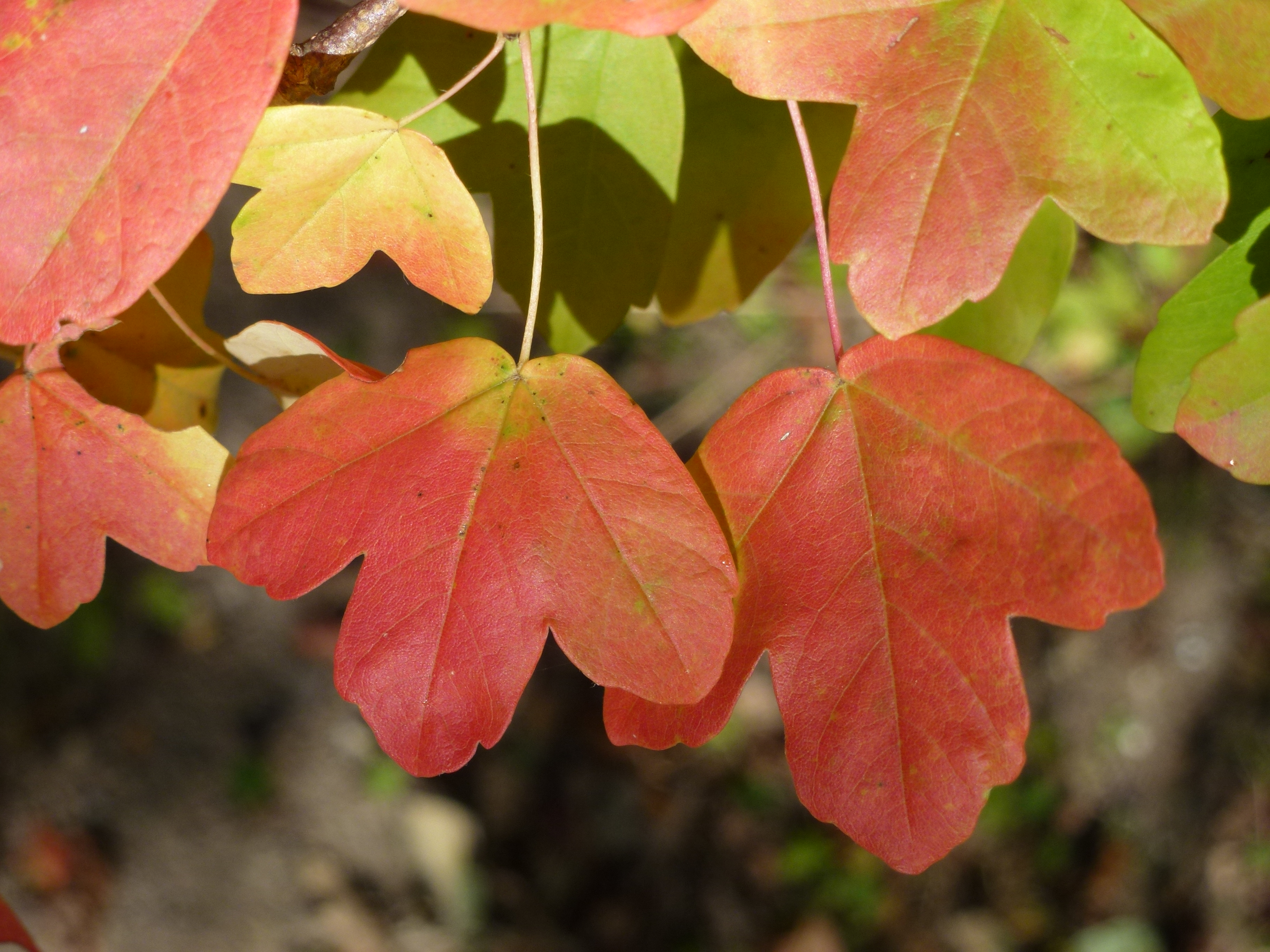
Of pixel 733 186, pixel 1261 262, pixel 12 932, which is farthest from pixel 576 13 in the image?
pixel 12 932

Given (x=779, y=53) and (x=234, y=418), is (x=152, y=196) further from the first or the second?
(x=234, y=418)

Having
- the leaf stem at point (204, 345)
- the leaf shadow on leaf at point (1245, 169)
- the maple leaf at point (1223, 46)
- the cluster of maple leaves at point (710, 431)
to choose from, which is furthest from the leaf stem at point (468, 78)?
the leaf shadow on leaf at point (1245, 169)

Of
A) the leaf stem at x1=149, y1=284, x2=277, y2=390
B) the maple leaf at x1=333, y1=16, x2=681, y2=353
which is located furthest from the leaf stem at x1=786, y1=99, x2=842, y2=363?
the leaf stem at x1=149, y1=284, x2=277, y2=390

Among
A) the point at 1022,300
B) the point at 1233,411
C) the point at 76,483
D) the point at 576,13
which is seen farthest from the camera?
the point at 1022,300

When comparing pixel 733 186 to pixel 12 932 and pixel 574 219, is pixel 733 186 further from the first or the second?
pixel 12 932

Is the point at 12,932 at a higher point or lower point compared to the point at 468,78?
lower
